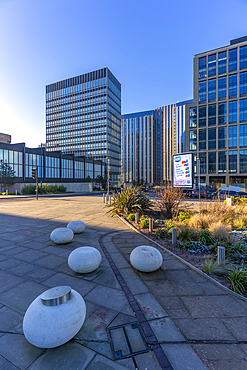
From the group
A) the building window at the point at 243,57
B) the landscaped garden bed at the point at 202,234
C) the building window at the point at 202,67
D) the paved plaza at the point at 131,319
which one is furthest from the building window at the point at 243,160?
the paved plaza at the point at 131,319

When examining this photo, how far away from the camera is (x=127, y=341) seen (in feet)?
7.77

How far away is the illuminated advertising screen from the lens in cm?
1825

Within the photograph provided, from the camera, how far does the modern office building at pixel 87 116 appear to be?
83875mm

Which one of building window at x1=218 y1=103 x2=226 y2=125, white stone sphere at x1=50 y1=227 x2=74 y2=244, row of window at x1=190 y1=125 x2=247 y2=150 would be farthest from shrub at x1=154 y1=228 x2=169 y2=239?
building window at x1=218 y1=103 x2=226 y2=125

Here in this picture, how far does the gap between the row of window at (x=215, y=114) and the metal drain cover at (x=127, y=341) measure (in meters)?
62.4

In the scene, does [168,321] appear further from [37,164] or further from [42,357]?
[37,164]

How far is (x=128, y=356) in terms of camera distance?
2.16 m

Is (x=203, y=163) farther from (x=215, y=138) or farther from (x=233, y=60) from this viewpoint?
(x=233, y=60)

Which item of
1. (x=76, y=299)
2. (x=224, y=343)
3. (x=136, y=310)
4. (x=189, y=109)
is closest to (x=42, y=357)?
(x=76, y=299)

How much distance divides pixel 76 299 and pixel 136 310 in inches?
44.3

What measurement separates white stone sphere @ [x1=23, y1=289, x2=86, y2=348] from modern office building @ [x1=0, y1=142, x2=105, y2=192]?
4405 centimetres

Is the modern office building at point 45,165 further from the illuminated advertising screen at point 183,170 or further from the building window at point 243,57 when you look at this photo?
the building window at point 243,57

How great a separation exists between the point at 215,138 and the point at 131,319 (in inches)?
2414

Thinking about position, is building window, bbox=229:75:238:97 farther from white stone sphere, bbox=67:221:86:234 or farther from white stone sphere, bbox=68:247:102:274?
white stone sphere, bbox=68:247:102:274
